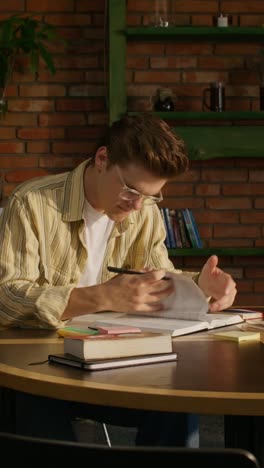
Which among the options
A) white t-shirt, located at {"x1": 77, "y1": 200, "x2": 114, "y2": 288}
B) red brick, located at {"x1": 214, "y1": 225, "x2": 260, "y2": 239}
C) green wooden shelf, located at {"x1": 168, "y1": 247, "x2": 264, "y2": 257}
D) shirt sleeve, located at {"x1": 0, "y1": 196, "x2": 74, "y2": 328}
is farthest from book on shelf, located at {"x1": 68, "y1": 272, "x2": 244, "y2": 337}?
red brick, located at {"x1": 214, "y1": 225, "x2": 260, "y2": 239}

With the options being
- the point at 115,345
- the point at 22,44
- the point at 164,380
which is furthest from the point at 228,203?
the point at 164,380

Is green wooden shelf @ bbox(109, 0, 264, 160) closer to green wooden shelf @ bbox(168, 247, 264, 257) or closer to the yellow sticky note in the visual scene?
green wooden shelf @ bbox(168, 247, 264, 257)

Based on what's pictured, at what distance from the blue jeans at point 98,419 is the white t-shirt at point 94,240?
0.47m

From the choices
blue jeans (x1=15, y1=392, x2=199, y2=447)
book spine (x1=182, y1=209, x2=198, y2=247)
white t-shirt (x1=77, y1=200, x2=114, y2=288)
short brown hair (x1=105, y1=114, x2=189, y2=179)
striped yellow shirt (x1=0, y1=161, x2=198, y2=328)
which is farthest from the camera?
book spine (x1=182, y1=209, x2=198, y2=247)

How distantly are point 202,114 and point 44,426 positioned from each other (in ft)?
9.15

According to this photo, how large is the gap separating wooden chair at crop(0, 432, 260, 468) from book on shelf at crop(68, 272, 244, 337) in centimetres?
114

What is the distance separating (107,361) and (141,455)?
77 cm

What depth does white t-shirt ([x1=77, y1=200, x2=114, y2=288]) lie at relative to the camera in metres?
2.62


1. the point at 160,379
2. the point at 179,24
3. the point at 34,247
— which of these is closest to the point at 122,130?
the point at 34,247

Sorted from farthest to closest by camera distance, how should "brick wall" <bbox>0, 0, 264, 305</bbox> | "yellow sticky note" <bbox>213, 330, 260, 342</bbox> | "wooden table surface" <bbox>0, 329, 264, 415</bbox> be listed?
1. "brick wall" <bbox>0, 0, 264, 305</bbox>
2. "yellow sticky note" <bbox>213, 330, 260, 342</bbox>
3. "wooden table surface" <bbox>0, 329, 264, 415</bbox>

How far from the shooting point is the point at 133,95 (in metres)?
4.73

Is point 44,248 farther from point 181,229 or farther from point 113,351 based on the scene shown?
point 181,229

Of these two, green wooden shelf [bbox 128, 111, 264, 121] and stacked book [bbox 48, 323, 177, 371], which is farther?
green wooden shelf [bbox 128, 111, 264, 121]

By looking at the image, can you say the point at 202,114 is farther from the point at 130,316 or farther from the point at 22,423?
the point at 22,423
